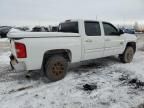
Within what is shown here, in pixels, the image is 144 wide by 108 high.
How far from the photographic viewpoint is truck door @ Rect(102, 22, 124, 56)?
21.4ft

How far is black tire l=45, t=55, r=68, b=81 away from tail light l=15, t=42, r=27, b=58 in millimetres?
868

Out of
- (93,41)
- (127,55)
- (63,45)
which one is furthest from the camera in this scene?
(127,55)

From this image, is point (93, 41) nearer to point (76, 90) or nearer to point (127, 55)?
point (76, 90)

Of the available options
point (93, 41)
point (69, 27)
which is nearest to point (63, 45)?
point (69, 27)

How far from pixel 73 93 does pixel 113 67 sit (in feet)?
10.1

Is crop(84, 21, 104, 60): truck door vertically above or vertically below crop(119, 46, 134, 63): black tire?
above

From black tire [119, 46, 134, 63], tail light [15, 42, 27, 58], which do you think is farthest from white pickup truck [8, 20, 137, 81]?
black tire [119, 46, 134, 63]

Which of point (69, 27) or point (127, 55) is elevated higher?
point (69, 27)

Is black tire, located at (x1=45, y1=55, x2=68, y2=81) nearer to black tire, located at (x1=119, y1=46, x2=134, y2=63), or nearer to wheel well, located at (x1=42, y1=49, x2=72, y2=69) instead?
wheel well, located at (x1=42, y1=49, x2=72, y2=69)

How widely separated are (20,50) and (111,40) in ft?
12.5

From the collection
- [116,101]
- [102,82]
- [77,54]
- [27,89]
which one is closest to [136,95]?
[116,101]

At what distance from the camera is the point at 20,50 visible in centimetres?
436

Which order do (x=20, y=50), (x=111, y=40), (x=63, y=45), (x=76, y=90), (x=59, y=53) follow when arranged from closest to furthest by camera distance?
(x=20, y=50) < (x=76, y=90) < (x=63, y=45) < (x=59, y=53) < (x=111, y=40)

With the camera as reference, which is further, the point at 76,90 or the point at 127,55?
the point at 127,55
